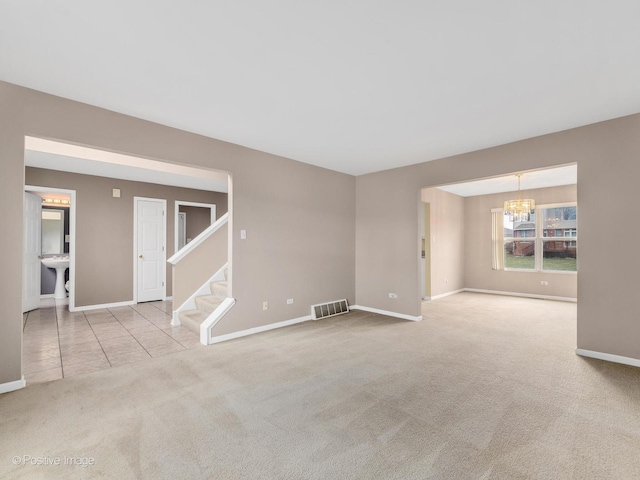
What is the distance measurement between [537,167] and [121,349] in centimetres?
559

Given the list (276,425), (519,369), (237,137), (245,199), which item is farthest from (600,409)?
(237,137)

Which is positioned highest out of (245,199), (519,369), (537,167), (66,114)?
(66,114)

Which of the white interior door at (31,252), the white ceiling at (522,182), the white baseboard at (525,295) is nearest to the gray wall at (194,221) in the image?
the white interior door at (31,252)

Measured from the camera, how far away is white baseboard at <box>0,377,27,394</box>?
8.13ft

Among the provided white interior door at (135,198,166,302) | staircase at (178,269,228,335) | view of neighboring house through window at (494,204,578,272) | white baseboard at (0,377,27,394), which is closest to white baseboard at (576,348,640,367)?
view of neighboring house through window at (494,204,578,272)

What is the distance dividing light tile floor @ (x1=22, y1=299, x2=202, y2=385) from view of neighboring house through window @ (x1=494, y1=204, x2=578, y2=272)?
296 inches

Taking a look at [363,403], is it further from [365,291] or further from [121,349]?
[365,291]

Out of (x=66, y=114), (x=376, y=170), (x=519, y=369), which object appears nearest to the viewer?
(x=66, y=114)

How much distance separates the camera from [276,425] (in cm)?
207

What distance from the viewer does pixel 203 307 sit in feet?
15.0

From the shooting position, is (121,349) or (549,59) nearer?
(549,59)

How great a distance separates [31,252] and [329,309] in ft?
18.2

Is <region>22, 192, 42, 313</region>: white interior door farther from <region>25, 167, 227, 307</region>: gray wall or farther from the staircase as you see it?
the staircase

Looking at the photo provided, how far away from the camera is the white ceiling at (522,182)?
5.50 m
